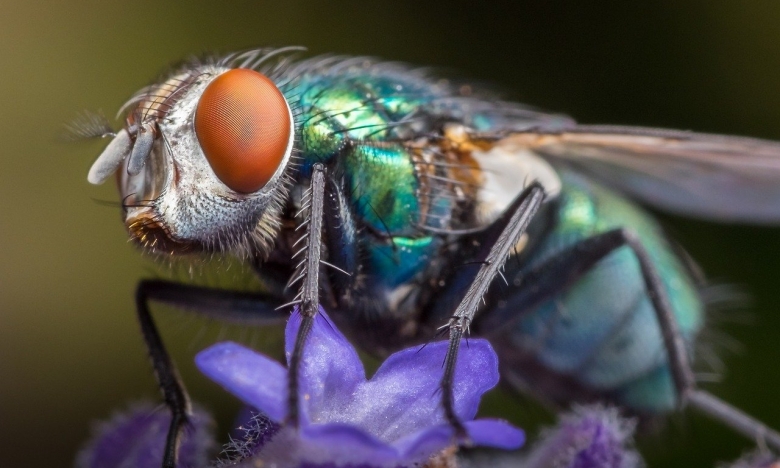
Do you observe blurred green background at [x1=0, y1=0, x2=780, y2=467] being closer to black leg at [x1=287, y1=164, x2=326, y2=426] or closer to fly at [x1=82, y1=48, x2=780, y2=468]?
fly at [x1=82, y1=48, x2=780, y2=468]

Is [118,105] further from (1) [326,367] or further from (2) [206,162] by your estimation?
(1) [326,367]

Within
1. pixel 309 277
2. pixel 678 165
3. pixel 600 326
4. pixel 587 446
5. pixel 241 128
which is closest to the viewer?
pixel 309 277

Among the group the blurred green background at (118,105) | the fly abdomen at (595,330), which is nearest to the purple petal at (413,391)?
the fly abdomen at (595,330)

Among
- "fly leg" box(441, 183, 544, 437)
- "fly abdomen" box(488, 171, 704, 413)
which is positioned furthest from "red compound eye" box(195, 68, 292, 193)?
"fly abdomen" box(488, 171, 704, 413)

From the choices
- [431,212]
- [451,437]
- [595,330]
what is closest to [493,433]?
[451,437]

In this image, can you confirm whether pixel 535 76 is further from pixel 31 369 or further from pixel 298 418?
pixel 298 418

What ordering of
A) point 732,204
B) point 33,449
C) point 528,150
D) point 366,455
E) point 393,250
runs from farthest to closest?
point 33,449, point 732,204, point 528,150, point 393,250, point 366,455

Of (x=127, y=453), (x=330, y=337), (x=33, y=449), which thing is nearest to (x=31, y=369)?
(x=33, y=449)
